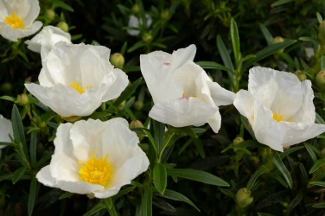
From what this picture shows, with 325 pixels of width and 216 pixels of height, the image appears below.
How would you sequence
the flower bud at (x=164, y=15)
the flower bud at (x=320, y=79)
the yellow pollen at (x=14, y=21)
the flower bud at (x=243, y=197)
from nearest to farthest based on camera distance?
the flower bud at (x=243, y=197), the flower bud at (x=320, y=79), the yellow pollen at (x=14, y=21), the flower bud at (x=164, y=15)

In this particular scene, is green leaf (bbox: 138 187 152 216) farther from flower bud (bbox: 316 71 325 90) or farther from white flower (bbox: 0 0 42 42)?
white flower (bbox: 0 0 42 42)

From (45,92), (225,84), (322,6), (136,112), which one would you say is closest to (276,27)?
(322,6)

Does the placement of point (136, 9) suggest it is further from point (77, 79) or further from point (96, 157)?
point (96, 157)

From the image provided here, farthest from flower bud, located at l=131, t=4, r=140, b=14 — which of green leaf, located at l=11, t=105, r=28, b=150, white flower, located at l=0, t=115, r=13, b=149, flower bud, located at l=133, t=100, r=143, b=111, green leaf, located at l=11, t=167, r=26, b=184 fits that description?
green leaf, located at l=11, t=167, r=26, b=184

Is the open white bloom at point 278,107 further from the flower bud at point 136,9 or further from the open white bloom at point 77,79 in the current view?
the flower bud at point 136,9

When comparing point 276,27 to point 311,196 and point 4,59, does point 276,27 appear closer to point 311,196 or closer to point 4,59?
point 311,196

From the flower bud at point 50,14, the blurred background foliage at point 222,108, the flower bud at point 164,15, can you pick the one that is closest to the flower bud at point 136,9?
the blurred background foliage at point 222,108

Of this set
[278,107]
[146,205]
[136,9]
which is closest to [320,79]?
[278,107]
